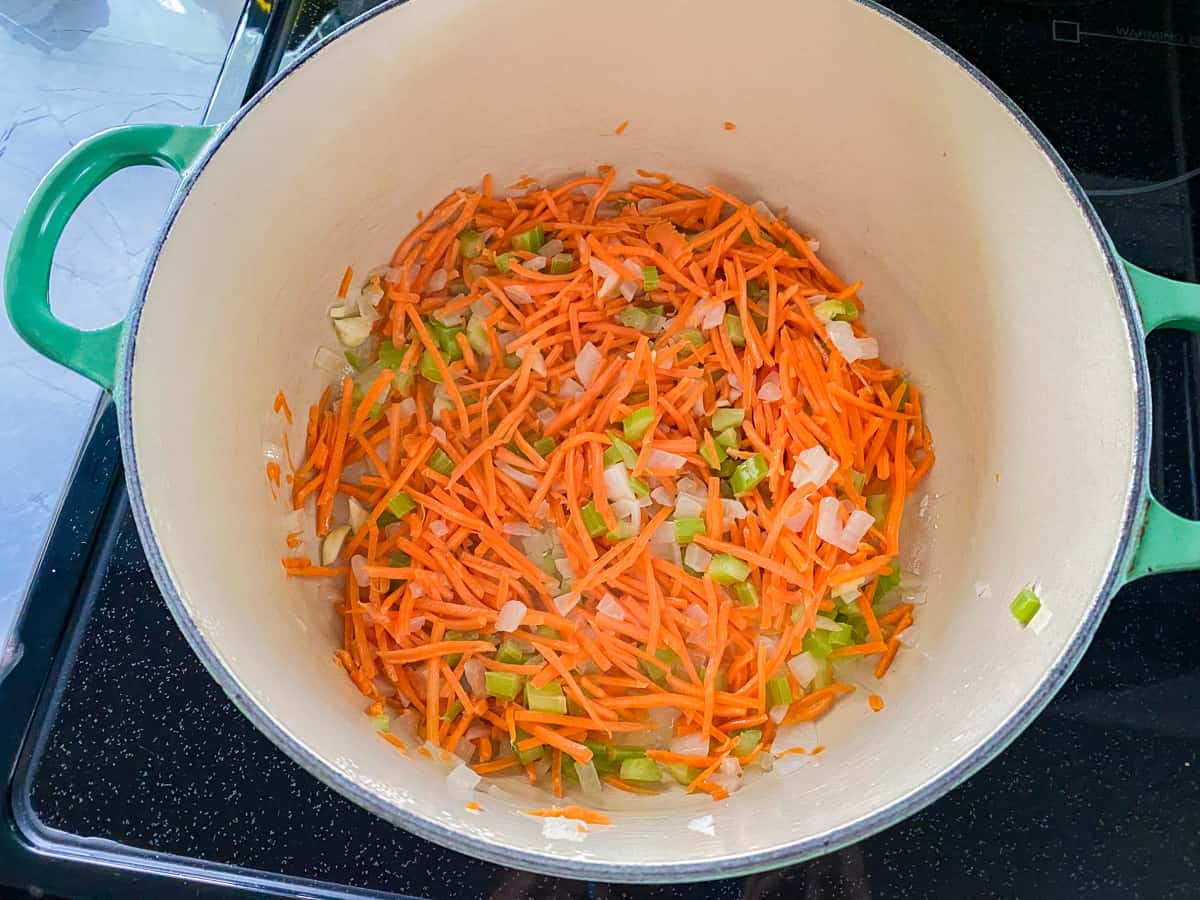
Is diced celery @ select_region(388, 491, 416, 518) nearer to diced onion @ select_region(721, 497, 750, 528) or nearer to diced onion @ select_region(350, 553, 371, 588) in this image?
diced onion @ select_region(350, 553, 371, 588)

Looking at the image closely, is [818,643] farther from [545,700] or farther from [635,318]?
[635,318]

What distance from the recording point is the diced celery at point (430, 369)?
1.11 m

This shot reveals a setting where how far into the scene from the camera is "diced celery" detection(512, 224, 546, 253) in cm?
118

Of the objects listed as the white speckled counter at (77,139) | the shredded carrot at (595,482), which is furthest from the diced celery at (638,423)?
the white speckled counter at (77,139)

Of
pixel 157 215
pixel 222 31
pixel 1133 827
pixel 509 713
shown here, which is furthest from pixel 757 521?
pixel 222 31

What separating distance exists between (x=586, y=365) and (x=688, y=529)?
23 centimetres

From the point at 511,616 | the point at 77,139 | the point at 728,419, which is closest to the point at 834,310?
the point at 728,419

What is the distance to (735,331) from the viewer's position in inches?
44.3

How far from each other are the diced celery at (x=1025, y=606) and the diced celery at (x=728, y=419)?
0.35m

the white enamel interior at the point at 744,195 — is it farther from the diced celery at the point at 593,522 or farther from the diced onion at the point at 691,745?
the diced celery at the point at 593,522

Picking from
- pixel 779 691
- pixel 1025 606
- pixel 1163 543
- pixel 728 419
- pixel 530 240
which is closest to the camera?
pixel 1163 543

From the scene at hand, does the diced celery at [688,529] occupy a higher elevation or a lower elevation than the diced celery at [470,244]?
lower

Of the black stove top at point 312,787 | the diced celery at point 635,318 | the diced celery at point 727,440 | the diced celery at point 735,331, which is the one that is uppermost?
the diced celery at point 735,331

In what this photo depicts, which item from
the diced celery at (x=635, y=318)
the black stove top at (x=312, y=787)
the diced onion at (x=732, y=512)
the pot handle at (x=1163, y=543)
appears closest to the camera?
the pot handle at (x=1163, y=543)
